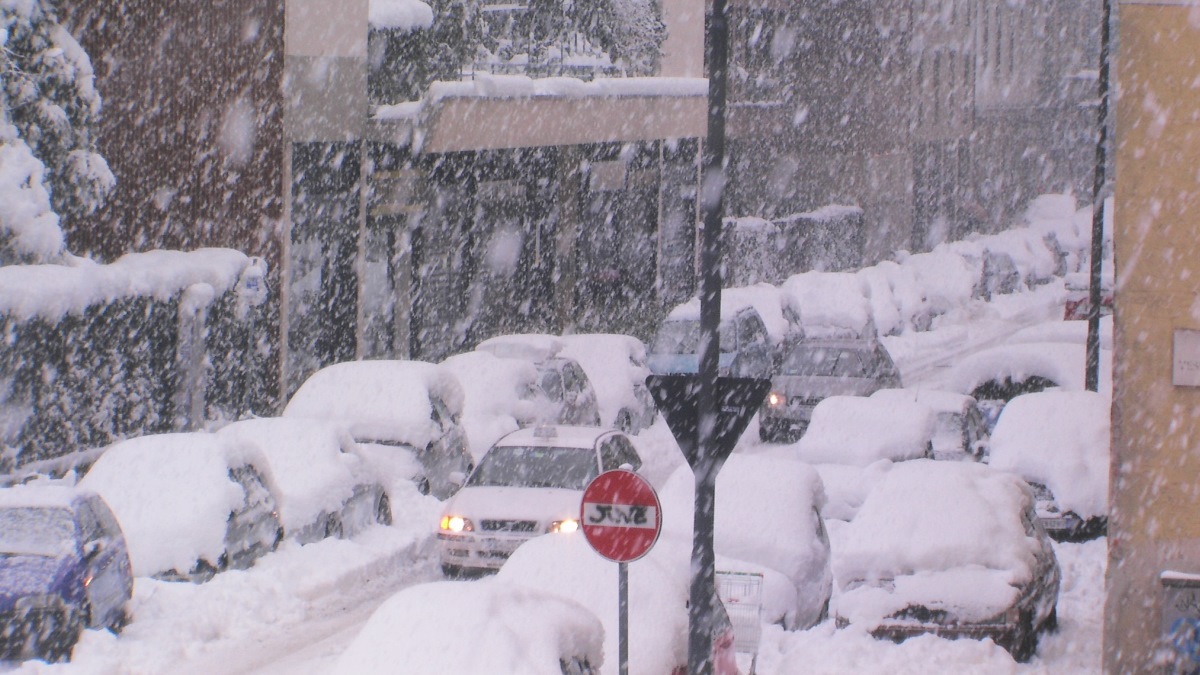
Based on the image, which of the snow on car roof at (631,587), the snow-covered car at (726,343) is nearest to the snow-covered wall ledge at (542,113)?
the snow-covered car at (726,343)

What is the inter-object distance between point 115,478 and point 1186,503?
8.74 meters

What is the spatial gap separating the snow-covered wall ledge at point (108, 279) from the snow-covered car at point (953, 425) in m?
9.50

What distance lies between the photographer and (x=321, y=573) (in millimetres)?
13219

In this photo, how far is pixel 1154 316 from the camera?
10.5 meters

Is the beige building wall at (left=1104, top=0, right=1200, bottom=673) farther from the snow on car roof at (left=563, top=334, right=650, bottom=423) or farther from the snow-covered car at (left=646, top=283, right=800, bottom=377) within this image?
the snow-covered car at (left=646, top=283, right=800, bottom=377)

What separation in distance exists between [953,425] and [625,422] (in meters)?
6.45

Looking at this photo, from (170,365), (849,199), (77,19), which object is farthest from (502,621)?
(849,199)

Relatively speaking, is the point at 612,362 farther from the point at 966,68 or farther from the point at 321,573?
the point at 966,68

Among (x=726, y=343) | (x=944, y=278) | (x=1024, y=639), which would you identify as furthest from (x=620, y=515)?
(x=944, y=278)

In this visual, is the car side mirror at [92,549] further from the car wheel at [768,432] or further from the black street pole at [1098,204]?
the black street pole at [1098,204]

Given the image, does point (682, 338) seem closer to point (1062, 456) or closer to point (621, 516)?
point (1062, 456)

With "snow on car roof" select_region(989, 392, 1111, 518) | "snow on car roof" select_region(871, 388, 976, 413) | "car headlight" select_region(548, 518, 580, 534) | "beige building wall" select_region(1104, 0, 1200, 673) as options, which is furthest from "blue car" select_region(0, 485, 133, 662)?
"snow on car roof" select_region(989, 392, 1111, 518)

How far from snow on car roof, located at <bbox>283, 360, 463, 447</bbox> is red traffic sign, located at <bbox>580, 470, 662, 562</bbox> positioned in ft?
27.3

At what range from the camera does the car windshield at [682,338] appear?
80.5 ft
